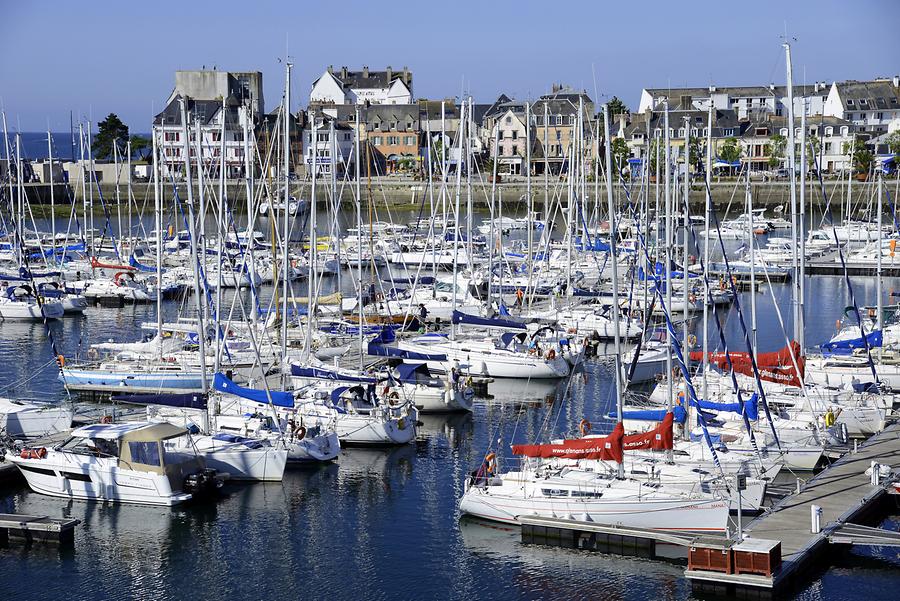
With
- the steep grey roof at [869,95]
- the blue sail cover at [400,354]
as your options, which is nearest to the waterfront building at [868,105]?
the steep grey roof at [869,95]

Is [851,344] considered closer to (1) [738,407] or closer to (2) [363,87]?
(1) [738,407]

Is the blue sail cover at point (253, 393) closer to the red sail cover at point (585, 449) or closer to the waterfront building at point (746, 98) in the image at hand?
the red sail cover at point (585, 449)

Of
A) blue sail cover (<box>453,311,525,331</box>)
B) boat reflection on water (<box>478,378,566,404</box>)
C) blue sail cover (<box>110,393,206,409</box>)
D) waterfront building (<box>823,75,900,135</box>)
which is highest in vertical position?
waterfront building (<box>823,75,900,135</box>)

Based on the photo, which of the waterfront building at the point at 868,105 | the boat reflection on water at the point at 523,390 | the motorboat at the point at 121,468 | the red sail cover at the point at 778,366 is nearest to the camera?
the motorboat at the point at 121,468

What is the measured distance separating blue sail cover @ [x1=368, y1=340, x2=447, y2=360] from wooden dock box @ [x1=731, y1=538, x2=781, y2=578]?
17.9 metres

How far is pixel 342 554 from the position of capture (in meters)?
26.7

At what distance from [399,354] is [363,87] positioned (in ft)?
356

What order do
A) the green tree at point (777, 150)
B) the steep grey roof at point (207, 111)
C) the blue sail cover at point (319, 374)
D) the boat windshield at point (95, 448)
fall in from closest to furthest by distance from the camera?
the boat windshield at point (95, 448)
the blue sail cover at point (319, 374)
the steep grey roof at point (207, 111)
the green tree at point (777, 150)

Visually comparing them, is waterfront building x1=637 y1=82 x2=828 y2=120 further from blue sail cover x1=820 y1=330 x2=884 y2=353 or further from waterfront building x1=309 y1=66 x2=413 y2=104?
blue sail cover x1=820 y1=330 x2=884 y2=353

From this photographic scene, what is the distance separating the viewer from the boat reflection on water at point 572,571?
2434cm

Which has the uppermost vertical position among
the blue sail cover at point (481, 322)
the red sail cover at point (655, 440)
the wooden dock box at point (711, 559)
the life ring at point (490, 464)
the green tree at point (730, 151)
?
the green tree at point (730, 151)

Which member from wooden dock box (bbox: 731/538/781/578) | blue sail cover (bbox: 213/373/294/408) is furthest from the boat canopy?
wooden dock box (bbox: 731/538/781/578)

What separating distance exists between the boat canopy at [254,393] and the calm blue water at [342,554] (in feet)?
6.64

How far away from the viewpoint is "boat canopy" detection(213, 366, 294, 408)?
108ft
